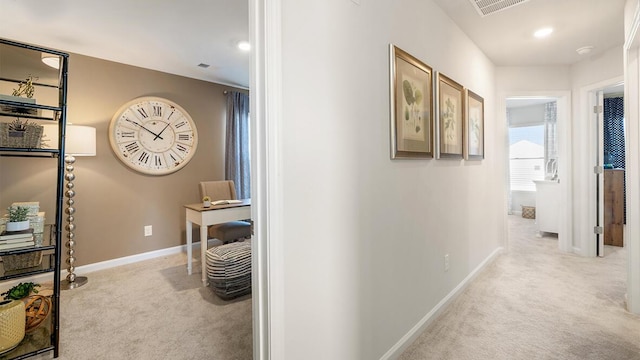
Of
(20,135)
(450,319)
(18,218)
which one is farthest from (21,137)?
(450,319)

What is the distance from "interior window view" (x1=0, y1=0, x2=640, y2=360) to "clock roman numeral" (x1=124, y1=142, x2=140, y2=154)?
0.08ft

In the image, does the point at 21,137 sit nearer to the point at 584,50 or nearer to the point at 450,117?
the point at 450,117

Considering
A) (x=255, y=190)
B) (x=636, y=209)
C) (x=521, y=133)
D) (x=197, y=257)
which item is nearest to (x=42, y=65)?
(x=197, y=257)

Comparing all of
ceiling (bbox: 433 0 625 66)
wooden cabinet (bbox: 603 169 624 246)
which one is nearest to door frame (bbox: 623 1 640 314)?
ceiling (bbox: 433 0 625 66)

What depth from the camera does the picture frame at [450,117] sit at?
2224 mm

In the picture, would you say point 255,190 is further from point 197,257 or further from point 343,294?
point 197,257

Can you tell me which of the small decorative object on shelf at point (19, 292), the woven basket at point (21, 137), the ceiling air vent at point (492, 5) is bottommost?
the small decorative object on shelf at point (19, 292)

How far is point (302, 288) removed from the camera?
1.24 meters

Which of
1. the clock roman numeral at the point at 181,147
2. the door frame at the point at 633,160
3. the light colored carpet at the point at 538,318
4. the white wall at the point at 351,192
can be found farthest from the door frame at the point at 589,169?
the clock roman numeral at the point at 181,147

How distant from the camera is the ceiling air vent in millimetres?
2145

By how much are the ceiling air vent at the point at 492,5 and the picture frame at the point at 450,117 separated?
1.74ft

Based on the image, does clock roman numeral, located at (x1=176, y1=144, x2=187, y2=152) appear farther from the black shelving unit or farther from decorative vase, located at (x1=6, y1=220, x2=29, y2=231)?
decorative vase, located at (x1=6, y1=220, x2=29, y2=231)

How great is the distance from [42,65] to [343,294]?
147 inches

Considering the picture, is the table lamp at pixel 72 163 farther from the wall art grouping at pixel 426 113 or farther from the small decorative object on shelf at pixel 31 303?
the wall art grouping at pixel 426 113
